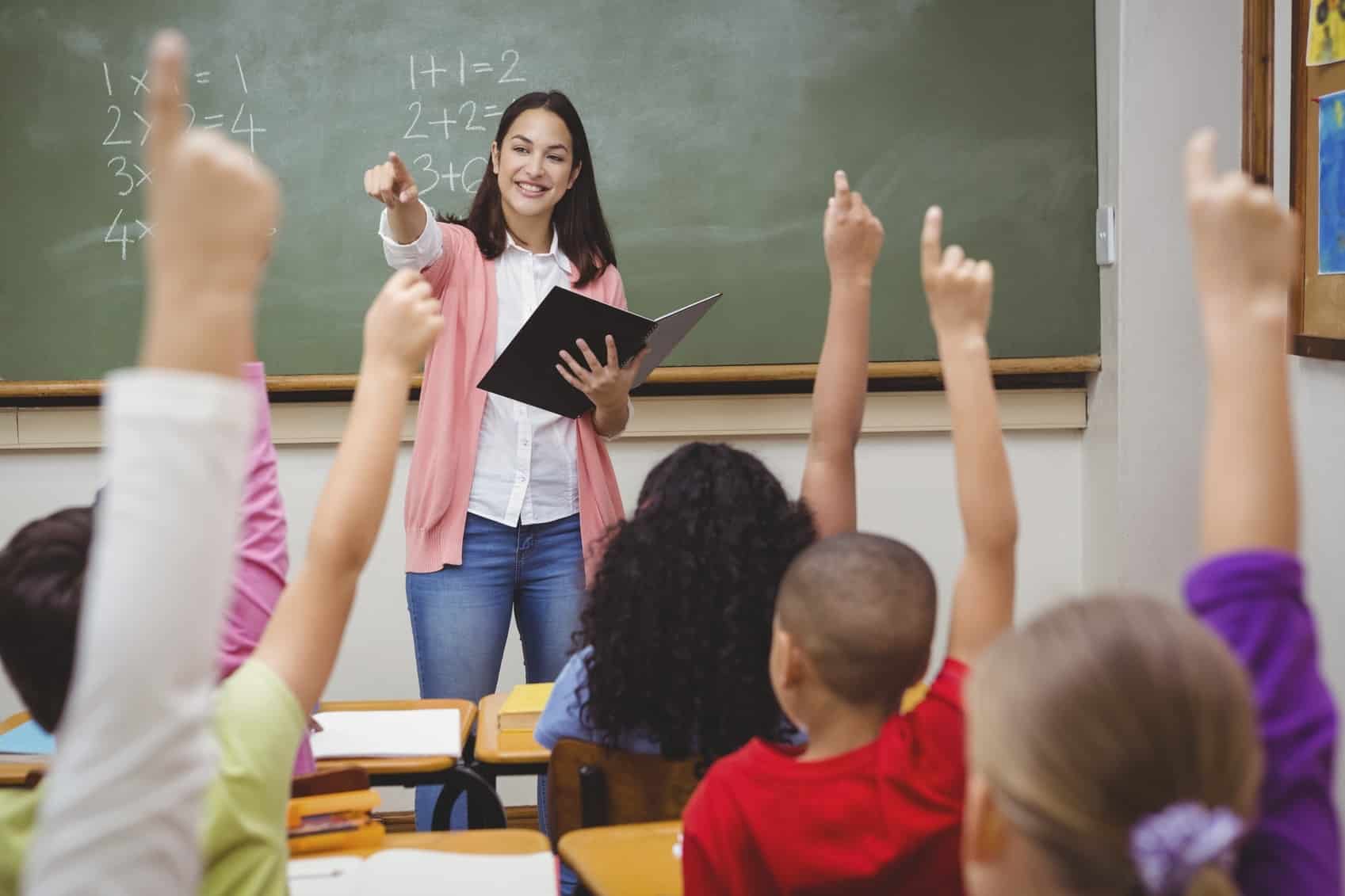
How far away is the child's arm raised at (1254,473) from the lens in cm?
84

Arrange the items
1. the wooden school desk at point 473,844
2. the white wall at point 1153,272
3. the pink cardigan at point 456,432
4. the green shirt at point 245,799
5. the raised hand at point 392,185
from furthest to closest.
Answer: the white wall at point 1153,272
the pink cardigan at point 456,432
the raised hand at point 392,185
the wooden school desk at point 473,844
the green shirt at point 245,799

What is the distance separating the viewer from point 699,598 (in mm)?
1580

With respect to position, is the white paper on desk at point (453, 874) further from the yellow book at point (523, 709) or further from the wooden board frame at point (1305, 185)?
the wooden board frame at point (1305, 185)

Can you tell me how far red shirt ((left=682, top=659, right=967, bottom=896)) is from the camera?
44.0 inches

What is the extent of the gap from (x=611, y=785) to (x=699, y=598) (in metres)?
0.25

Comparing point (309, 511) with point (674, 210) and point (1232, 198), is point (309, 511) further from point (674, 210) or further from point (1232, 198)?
point (1232, 198)

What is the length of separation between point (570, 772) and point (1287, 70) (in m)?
1.95

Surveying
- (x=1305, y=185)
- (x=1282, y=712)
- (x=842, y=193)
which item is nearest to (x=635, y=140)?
(x=1305, y=185)

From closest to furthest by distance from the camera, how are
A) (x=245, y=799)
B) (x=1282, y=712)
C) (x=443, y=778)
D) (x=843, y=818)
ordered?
(x=1282, y=712) < (x=245, y=799) < (x=843, y=818) < (x=443, y=778)

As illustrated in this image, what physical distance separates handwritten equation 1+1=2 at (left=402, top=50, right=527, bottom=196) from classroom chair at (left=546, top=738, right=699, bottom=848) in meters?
1.79

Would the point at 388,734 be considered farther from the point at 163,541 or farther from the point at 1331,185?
the point at 1331,185

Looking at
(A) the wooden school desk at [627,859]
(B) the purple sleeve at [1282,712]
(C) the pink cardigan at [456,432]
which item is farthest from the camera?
(C) the pink cardigan at [456,432]

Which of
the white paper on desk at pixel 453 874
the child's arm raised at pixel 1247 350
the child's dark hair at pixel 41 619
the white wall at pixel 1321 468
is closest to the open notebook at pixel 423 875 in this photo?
the white paper on desk at pixel 453 874

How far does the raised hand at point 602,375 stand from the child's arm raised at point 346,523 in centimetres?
131
